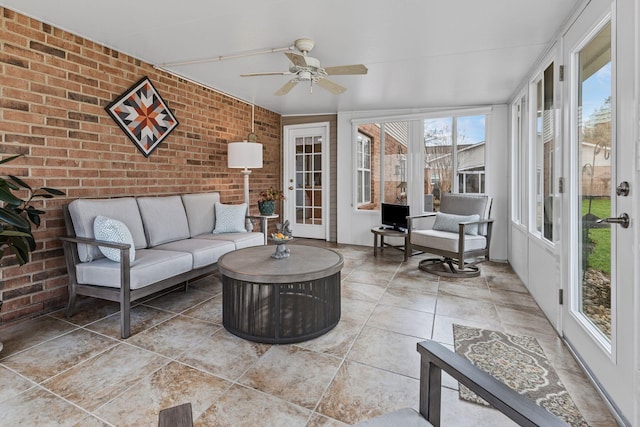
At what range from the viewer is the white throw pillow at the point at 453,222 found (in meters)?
4.13

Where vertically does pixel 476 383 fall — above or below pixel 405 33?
below

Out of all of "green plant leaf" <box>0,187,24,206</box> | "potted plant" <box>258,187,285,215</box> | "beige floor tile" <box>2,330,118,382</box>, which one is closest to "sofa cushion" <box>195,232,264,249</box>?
"potted plant" <box>258,187,285,215</box>

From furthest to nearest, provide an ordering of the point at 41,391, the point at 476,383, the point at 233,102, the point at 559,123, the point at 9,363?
1. the point at 233,102
2. the point at 559,123
3. the point at 9,363
4. the point at 41,391
5. the point at 476,383

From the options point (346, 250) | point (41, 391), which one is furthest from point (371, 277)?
point (41, 391)

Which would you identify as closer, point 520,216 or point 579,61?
point 579,61

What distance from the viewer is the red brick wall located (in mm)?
2486

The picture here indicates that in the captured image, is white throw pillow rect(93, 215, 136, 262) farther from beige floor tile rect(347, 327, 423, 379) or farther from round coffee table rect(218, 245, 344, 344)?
beige floor tile rect(347, 327, 423, 379)

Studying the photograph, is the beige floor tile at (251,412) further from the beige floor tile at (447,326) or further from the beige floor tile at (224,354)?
the beige floor tile at (447,326)

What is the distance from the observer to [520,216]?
409 cm

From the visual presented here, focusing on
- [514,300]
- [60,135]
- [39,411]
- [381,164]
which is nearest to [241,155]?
[60,135]

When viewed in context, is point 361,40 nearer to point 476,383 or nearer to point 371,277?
point 371,277

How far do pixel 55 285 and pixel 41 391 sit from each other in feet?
4.32

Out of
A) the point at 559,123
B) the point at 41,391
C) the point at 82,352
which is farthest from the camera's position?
the point at 559,123

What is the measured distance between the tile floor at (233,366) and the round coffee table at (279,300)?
94 mm
